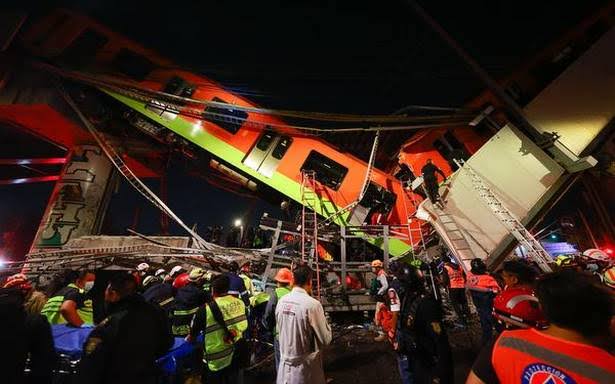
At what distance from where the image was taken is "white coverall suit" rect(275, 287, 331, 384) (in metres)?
2.66

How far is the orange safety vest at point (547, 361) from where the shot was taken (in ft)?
3.49

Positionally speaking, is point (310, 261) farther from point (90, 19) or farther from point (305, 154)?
point (90, 19)

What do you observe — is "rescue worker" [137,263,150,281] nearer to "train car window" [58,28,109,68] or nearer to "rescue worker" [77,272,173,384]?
"rescue worker" [77,272,173,384]

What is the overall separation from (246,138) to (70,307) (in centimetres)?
788

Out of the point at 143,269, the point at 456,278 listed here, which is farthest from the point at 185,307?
the point at 456,278

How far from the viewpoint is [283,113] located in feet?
29.8

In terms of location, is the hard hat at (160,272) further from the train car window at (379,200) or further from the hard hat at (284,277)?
the train car window at (379,200)

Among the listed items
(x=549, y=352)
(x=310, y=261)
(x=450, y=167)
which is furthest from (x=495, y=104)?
(x=549, y=352)

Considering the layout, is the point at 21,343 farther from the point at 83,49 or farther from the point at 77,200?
the point at 83,49

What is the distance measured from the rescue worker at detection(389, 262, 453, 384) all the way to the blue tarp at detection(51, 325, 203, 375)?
7.94ft

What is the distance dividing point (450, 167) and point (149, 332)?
1036 centimetres

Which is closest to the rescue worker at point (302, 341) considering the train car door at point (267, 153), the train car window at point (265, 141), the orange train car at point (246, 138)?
the orange train car at point (246, 138)

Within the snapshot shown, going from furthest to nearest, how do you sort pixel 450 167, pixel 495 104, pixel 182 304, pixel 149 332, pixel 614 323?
pixel 450 167
pixel 495 104
pixel 182 304
pixel 149 332
pixel 614 323

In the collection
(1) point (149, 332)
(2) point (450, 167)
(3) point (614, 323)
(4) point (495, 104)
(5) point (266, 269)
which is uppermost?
(4) point (495, 104)
